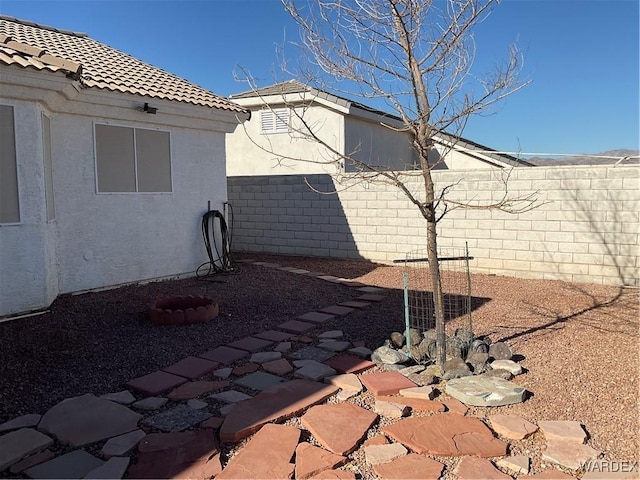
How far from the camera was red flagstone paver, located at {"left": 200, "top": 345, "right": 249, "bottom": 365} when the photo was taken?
4.53 metres

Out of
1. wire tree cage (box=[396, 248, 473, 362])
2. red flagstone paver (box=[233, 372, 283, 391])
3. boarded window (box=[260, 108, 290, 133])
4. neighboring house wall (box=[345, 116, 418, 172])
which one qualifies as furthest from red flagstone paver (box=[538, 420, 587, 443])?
boarded window (box=[260, 108, 290, 133])

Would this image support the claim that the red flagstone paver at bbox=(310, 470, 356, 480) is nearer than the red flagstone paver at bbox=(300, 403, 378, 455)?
Yes

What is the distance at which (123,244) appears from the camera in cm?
759

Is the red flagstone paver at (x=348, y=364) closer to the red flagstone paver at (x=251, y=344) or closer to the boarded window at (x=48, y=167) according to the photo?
the red flagstone paver at (x=251, y=344)

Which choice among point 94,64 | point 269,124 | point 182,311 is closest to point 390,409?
point 182,311

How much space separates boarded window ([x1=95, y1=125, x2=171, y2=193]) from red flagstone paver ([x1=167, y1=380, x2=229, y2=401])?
4.44 meters

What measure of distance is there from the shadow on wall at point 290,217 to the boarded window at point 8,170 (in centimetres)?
573

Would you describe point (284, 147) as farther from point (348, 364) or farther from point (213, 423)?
point (213, 423)

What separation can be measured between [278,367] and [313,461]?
158cm

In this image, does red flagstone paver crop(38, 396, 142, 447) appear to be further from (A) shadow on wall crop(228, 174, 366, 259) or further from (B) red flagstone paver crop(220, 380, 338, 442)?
(A) shadow on wall crop(228, 174, 366, 259)

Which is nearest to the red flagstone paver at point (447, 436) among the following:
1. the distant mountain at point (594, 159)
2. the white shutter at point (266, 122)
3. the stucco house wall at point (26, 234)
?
the stucco house wall at point (26, 234)

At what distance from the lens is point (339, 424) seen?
326 centimetres

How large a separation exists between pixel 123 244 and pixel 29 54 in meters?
3.00

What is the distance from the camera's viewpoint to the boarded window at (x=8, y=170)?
5441 mm
